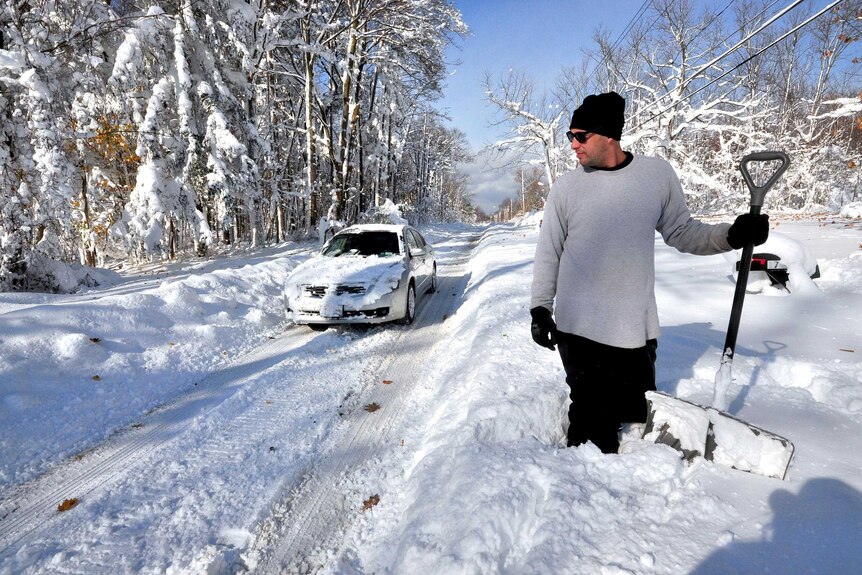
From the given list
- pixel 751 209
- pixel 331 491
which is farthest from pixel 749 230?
pixel 331 491

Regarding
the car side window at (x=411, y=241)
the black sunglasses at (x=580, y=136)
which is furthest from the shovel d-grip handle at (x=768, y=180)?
the car side window at (x=411, y=241)

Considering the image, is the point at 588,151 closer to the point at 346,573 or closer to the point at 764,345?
the point at 346,573

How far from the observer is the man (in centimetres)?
198

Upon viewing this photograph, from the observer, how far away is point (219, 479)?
8.52 ft

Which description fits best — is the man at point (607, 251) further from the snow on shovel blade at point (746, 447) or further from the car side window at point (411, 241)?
the car side window at point (411, 241)

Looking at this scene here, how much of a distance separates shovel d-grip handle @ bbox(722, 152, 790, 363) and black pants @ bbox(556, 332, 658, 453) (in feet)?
1.74

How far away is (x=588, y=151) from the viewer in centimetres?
203

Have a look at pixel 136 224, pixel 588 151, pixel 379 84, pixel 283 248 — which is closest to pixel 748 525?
pixel 588 151

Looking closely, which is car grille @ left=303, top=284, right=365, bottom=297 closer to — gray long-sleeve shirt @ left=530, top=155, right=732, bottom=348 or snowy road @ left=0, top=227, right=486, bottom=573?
snowy road @ left=0, top=227, right=486, bottom=573

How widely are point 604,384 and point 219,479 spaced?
256cm

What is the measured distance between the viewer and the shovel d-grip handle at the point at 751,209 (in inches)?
78.2

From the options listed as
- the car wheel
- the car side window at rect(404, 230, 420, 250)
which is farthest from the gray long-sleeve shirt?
the car side window at rect(404, 230, 420, 250)

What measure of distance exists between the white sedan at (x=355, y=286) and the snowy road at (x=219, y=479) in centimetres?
114

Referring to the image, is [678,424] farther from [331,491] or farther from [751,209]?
[331,491]
